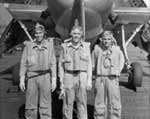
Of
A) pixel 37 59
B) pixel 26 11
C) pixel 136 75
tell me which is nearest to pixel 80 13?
pixel 37 59

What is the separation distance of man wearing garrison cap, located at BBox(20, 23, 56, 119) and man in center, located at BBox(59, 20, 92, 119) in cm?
18

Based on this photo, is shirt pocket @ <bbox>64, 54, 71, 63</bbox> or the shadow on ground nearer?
shirt pocket @ <bbox>64, 54, 71, 63</bbox>

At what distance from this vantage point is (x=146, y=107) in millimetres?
5668

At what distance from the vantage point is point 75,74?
4.35m

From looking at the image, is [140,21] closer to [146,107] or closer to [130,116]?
[146,107]

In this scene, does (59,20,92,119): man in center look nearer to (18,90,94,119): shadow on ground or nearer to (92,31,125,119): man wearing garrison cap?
(92,31,125,119): man wearing garrison cap

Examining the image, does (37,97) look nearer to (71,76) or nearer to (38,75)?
(38,75)

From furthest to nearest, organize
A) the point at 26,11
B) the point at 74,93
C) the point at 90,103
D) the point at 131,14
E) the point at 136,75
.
A: the point at 26,11, the point at 131,14, the point at 136,75, the point at 90,103, the point at 74,93

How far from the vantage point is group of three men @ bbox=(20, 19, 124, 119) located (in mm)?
4285

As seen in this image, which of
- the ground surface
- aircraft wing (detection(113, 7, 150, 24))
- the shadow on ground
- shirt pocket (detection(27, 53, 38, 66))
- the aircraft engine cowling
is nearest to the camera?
shirt pocket (detection(27, 53, 38, 66))

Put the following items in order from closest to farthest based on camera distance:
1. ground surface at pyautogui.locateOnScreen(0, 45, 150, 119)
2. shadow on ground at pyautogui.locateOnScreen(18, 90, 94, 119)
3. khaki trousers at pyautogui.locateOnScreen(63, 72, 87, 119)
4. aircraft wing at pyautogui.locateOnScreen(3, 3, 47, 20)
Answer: khaki trousers at pyautogui.locateOnScreen(63, 72, 87, 119), shadow on ground at pyautogui.locateOnScreen(18, 90, 94, 119), ground surface at pyautogui.locateOnScreen(0, 45, 150, 119), aircraft wing at pyautogui.locateOnScreen(3, 3, 47, 20)

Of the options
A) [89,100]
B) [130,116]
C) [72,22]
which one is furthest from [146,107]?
[72,22]

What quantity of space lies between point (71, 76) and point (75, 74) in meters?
0.07

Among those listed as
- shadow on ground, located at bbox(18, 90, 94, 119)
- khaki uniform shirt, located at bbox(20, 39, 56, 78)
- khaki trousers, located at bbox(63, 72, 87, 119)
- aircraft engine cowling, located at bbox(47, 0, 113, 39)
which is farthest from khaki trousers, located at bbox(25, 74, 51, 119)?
aircraft engine cowling, located at bbox(47, 0, 113, 39)
